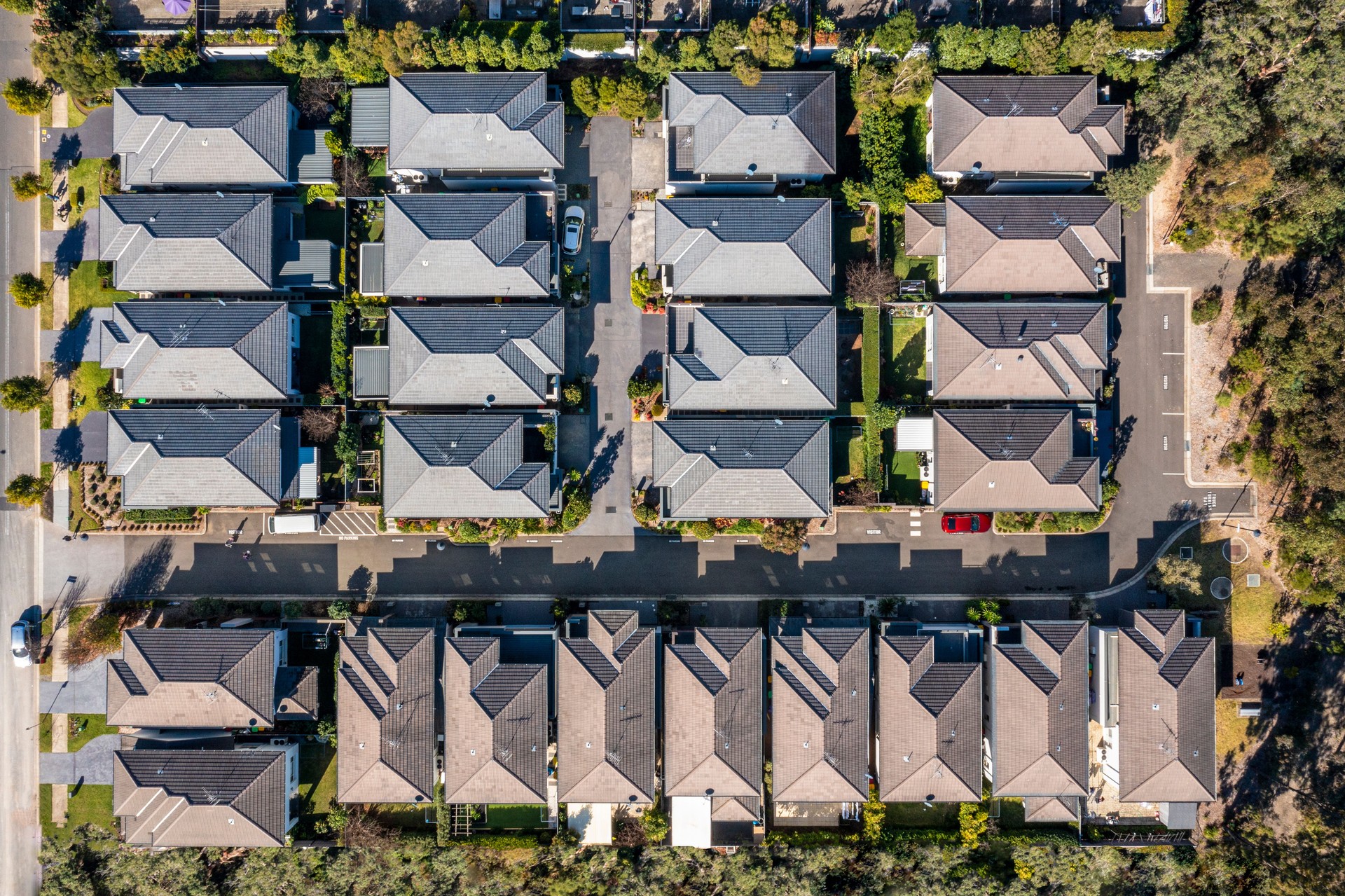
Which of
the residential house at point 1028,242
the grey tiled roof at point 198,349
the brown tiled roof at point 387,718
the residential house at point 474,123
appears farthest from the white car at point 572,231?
the brown tiled roof at point 387,718

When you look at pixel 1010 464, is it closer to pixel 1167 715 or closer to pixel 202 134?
pixel 1167 715

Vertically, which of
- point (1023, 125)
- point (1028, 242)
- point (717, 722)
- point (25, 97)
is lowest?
point (717, 722)

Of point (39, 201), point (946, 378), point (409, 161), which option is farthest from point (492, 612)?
point (39, 201)

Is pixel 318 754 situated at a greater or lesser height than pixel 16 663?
lesser

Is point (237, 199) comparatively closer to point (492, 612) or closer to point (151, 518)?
point (151, 518)

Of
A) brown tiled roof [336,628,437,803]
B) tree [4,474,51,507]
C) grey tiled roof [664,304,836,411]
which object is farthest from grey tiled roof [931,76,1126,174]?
tree [4,474,51,507]

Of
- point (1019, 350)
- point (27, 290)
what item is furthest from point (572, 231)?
point (27, 290)
